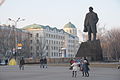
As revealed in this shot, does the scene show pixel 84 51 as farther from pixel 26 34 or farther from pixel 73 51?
pixel 73 51

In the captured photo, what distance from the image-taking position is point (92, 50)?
36.3 m

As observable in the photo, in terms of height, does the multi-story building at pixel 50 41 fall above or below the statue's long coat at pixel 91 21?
above

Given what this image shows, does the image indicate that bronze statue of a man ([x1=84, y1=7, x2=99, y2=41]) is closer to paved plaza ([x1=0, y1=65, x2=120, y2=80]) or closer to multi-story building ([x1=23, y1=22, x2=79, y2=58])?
paved plaza ([x1=0, y1=65, x2=120, y2=80])

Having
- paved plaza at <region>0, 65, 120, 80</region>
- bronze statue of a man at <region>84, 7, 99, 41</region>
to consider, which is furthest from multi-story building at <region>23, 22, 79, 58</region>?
paved plaza at <region>0, 65, 120, 80</region>

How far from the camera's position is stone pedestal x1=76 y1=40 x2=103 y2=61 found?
3634 cm

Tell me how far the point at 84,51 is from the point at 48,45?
99.1 m

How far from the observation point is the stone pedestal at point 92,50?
119 ft

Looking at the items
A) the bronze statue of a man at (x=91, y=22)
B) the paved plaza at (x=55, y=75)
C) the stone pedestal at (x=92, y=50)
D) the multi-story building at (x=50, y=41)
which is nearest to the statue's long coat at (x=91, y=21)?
the bronze statue of a man at (x=91, y=22)

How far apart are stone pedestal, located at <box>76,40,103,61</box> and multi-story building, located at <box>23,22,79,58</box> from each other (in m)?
67.2

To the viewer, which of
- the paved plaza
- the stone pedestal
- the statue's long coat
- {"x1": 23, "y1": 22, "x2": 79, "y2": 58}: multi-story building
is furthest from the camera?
{"x1": 23, "y1": 22, "x2": 79, "y2": 58}: multi-story building

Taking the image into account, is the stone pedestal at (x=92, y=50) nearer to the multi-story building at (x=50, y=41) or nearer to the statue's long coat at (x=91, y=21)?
the statue's long coat at (x=91, y=21)

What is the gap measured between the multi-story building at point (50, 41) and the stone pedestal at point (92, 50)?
67.2 meters

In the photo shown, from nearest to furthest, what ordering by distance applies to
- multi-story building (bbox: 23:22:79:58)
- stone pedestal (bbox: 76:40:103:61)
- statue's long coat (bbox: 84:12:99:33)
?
1. stone pedestal (bbox: 76:40:103:61)
2. statue's long coat (bbox: 84:12:99:33)
3. multi-story building (bbox: 23:22:79:58)

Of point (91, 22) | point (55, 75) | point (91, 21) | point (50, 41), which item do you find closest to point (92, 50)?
point (91, 22)
